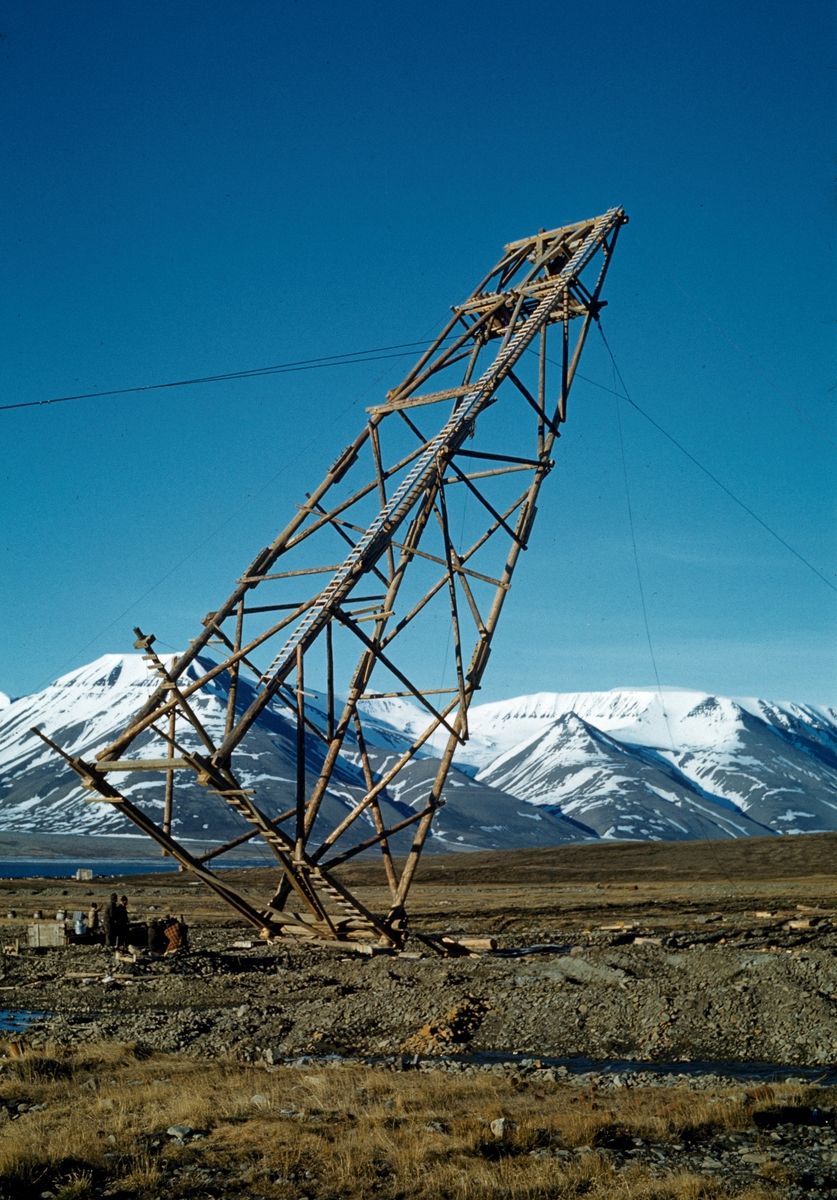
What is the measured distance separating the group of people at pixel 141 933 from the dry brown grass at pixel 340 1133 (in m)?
15.2

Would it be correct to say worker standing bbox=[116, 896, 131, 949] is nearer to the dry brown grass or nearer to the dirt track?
the dirt track

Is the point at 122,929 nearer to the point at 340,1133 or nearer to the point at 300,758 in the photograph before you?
the point at 300,758

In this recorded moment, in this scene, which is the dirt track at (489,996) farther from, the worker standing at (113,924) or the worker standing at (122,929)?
the worker standing at (122,929)

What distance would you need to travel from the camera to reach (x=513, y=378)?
25078mm

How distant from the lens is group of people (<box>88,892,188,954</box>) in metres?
30.8

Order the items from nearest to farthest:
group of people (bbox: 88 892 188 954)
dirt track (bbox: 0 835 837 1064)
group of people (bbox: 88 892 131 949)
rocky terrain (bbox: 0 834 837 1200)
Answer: rocky terrain (bbox: 0 834 837 1200) → dirt track (bbox: 0 835 837 1064) → group of people (bbox: 88 892 188 954) → group of people (bbox: 88 892 131 949)

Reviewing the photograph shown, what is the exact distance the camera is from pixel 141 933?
32.3 metres

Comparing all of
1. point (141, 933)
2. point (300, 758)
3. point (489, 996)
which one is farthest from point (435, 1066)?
point (141, 933)

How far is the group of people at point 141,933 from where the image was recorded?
30844 millimetres

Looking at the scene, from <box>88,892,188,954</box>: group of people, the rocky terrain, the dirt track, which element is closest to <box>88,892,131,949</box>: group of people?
<box>88,892,188,954</box>: group of people

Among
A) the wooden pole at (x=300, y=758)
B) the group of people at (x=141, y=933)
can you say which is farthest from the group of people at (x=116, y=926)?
the wooden pole at (x=300, y=758)

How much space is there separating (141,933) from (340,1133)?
21967mm

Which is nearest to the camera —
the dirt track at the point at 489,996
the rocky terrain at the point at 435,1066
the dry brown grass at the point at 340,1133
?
the dry brown grass at the point at 340,1133

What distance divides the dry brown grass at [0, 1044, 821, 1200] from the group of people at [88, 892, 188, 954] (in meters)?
15.2
